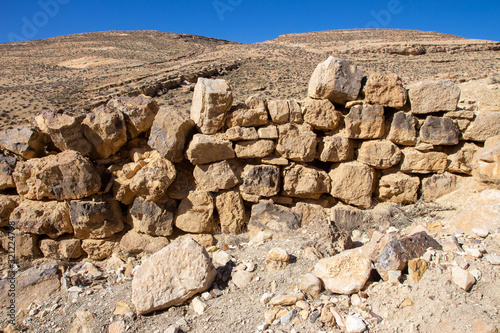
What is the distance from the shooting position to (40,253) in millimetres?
4117

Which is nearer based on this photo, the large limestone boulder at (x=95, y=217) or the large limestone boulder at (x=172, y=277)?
the large limestone boulder at (x=172, y=277)

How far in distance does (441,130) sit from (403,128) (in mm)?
482

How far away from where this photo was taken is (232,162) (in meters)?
4.36

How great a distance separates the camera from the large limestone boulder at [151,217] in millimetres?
4094

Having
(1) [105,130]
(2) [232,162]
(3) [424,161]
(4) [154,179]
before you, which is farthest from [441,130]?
(1) [105,130]

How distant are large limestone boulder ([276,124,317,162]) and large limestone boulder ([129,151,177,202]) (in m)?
1.47

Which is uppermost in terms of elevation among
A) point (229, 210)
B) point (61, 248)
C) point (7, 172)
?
point (7, 172)

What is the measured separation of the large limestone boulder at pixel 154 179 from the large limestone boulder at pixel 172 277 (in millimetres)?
1152

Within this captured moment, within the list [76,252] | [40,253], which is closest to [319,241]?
[76,252]

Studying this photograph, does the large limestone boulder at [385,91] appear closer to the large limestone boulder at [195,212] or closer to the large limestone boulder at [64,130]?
the large limestone boulder at [195,212]

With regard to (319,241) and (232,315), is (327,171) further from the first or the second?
(232,315)

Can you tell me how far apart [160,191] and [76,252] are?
1374mm

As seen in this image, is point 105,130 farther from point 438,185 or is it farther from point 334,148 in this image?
point 438,185

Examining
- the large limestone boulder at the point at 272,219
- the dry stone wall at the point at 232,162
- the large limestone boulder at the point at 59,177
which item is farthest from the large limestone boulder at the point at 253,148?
the large limestone boulder at the point at 59,177
